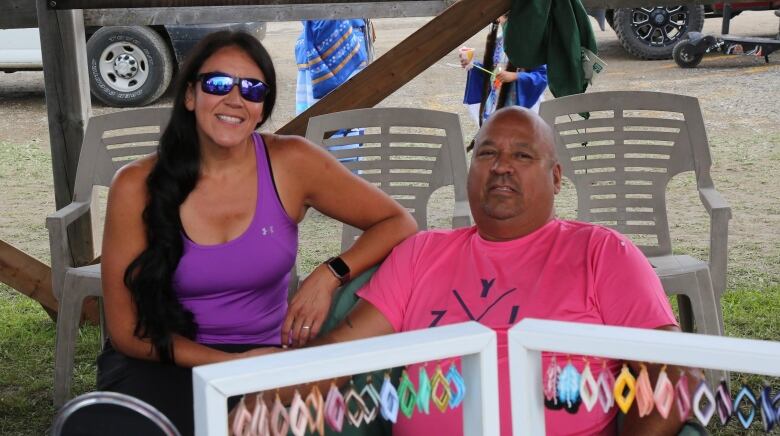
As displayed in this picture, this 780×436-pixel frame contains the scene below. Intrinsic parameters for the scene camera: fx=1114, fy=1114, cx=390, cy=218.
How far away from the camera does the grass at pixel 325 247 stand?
437cm

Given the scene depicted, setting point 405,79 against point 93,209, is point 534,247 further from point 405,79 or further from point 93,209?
point 93,209

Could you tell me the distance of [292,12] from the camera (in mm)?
5047

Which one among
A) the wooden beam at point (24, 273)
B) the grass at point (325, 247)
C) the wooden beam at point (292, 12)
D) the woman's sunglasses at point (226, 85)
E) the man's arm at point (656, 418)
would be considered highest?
the wooden beam at point (292, 12)

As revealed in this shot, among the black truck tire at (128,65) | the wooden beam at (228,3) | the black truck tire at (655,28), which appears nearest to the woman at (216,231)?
the wooden beam at (228,3)

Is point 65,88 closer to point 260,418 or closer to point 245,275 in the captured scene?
point 245,275

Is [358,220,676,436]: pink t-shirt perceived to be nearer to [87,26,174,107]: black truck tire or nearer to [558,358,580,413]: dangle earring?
[558,358,580,413]: dangle earring

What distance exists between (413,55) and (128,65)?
696cm

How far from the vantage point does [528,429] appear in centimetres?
127

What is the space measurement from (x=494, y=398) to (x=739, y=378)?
304cm

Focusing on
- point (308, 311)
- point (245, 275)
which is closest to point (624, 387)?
point (308, 311)

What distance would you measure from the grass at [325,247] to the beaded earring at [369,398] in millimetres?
1919

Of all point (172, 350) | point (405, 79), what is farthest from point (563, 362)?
point (405, 79)

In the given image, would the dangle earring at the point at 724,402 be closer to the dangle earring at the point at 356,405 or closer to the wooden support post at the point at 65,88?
the dangle earring at the point at 356,405

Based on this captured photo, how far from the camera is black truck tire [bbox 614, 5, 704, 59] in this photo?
12.3 meters
